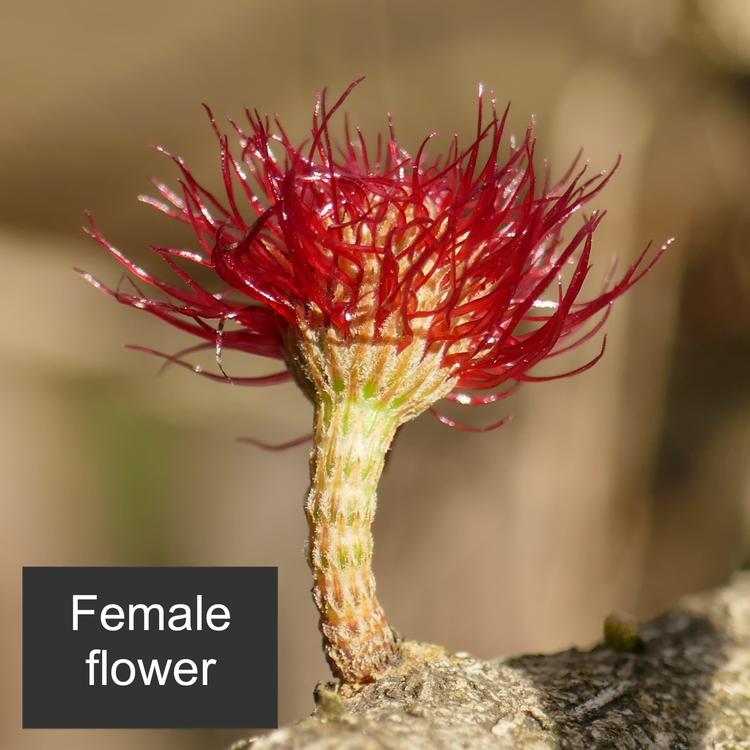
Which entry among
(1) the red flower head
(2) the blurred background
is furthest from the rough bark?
(2) the blurred background

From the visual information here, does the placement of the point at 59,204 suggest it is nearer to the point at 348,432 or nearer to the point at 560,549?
the point at 560,549

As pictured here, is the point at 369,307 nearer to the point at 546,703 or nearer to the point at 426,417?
the point at 546,703

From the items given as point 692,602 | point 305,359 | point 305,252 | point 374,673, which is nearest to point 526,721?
point 374,673

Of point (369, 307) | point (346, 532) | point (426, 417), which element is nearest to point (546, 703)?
point (346, 532)

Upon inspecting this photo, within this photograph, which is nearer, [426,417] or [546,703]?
[546,703]

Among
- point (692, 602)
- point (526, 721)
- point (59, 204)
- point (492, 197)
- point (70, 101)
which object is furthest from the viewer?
point (59, 204)

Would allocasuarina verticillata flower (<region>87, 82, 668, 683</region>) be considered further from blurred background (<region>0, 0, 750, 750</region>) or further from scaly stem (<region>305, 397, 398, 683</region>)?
blurred background (<region>0, 0, 750, 750</region>)
